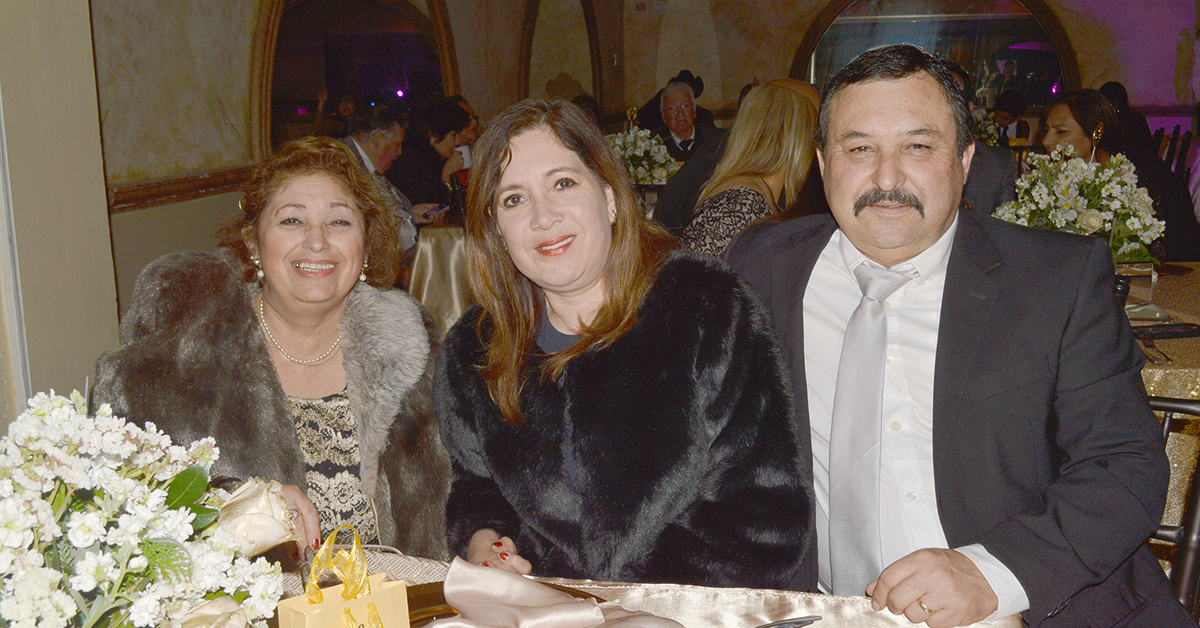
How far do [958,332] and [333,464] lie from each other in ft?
4.61

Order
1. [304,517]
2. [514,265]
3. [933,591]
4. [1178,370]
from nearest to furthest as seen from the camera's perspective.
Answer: [933,591]
[304,517]
[514,265]
[1178,370]

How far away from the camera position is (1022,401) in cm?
148

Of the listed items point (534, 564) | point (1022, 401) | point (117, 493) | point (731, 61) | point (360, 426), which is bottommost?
point (534, 564)

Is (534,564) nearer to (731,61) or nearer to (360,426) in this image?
(360,426)

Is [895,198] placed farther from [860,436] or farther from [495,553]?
[495,553]

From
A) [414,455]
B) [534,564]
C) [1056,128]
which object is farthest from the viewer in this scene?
[1056,128]

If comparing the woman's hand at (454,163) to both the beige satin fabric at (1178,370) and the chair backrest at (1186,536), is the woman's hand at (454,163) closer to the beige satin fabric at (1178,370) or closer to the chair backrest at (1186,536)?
the beige satin fabric at (1178,370)

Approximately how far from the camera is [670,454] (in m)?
1.59

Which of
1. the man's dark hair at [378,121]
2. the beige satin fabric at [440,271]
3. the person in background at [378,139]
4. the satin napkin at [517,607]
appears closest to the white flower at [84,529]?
the satin napkin at [517,607]

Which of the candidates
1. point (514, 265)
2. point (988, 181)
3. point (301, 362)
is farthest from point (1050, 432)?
point (988, 181)

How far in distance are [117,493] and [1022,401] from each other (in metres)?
1.35

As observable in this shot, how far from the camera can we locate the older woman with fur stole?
1944mm

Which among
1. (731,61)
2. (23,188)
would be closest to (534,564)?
(23,188)

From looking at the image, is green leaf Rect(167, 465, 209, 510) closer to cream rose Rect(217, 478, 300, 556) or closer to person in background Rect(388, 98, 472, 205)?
cream rose Rect(217, 478, 300, 556)
